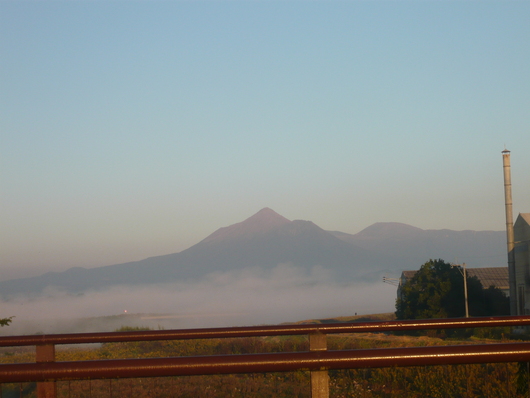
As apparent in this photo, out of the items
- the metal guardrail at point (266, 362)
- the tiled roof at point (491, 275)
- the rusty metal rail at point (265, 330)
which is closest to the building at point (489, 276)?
the tiled roof at point (491, 275)

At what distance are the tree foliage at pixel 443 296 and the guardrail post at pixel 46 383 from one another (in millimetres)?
55273

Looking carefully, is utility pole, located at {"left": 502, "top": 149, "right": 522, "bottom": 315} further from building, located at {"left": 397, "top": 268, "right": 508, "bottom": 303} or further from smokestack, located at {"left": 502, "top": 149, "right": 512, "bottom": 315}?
building, located at {"left": 397, "top": 268, "right": 508, "bottom": 303}

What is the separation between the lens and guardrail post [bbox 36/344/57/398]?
13.5 feet

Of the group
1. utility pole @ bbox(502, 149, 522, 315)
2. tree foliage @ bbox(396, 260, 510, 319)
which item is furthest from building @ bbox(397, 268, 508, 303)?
utility pole @ bbox(502, 149, 522, 315)

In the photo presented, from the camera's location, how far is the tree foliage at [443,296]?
57.3m

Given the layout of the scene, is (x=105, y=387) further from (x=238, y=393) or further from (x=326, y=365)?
(x=326, y=365)

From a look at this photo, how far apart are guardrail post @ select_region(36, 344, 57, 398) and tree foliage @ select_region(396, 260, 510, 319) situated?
55273 millimetres

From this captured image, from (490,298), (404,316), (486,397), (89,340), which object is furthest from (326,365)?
(490,298)

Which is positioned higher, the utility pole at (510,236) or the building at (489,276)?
the utility pole at (510,236)

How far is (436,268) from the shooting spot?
6022 centimetres

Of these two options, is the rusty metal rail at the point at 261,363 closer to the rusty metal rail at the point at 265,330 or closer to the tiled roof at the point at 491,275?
the rusty metal rail at the point at 265,330

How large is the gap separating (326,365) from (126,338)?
1.61m

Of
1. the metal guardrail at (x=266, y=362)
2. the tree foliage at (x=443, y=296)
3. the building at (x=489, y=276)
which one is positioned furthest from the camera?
the building at (x=489, y=276)

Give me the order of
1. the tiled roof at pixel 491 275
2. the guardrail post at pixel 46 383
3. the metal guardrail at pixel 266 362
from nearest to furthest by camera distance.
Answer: the metal guardrail at pixel 266 362, the guardrail post at pixel 46 383, the tiled roof at pixel 491 275
